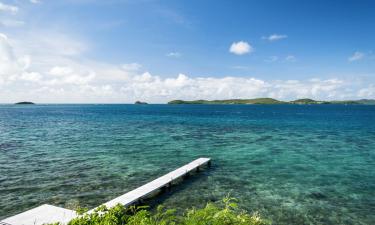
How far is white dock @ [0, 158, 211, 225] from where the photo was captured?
10560mm

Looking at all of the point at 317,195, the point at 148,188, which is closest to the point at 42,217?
the point at 148,188

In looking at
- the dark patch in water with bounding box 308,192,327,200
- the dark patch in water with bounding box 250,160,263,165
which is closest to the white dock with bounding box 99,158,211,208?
the dark patch in water with bounding box 250,160,263,165

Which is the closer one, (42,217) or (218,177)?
(42,217)

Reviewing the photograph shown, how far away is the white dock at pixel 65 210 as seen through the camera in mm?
10560

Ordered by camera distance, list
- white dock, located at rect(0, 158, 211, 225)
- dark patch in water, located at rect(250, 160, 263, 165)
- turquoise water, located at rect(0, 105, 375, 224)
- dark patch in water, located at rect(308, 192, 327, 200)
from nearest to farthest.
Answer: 1. white dock, located at rect(0, 158, 211, 225)
2. turquoise water, located at rect(0, 105, 375, 224)
3. dark patch in water, located at rect(308, 192, 327, 200)
4. dark patch in water, located at rect(250, 160, 263, 165)

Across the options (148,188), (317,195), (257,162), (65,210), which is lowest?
(317,195)

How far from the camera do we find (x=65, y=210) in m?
11.7

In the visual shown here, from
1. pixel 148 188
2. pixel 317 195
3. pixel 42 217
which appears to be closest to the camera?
pixel 42 217

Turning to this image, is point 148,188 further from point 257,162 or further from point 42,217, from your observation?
point 257,162

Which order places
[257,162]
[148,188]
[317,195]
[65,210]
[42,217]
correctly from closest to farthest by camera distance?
[42,217] → [65,210] → [148,188] → [317,195] → [257,162]

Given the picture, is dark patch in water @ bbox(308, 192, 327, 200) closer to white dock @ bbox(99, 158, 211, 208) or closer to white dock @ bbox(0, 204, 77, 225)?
white dock @ bbox(99, 158, 211, 208)

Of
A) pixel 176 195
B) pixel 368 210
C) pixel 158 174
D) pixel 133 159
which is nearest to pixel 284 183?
pixel 368 210

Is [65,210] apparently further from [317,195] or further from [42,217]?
[317,195]

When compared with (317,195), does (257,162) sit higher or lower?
higher
